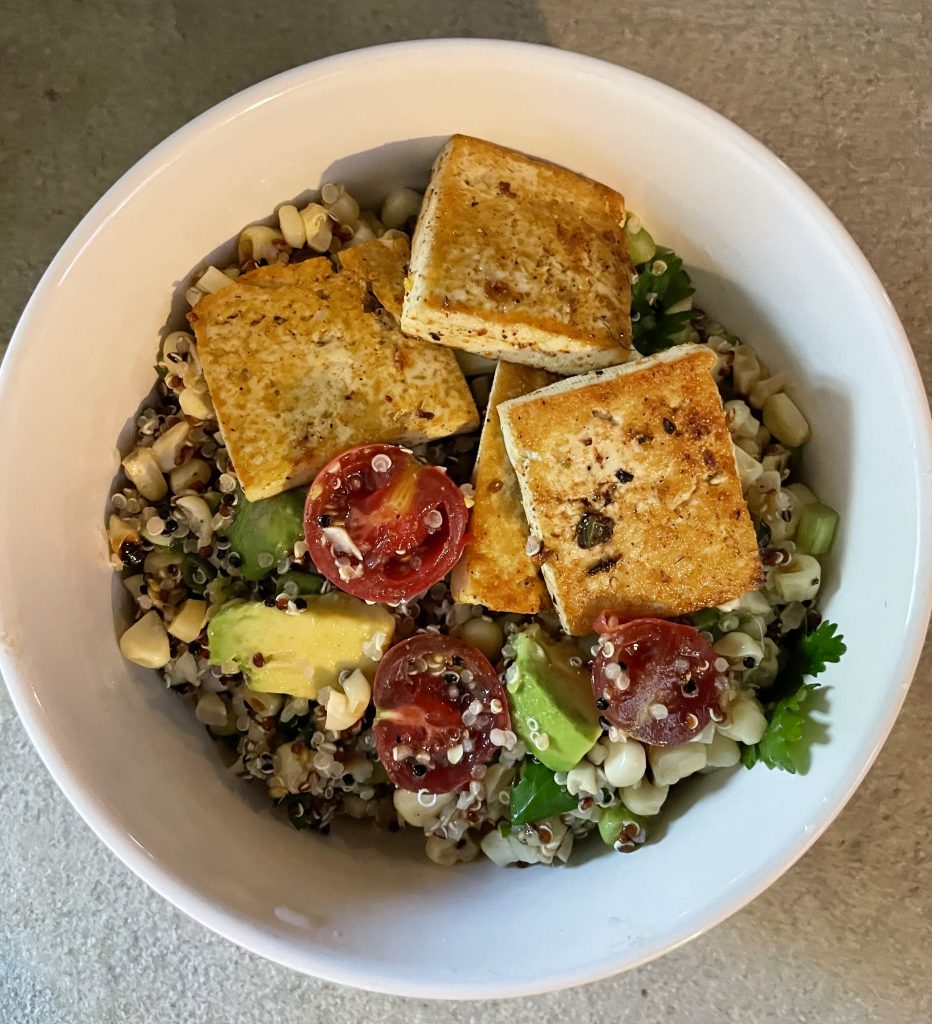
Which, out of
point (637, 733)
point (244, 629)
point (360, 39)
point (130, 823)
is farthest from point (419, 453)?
point (360, 39)

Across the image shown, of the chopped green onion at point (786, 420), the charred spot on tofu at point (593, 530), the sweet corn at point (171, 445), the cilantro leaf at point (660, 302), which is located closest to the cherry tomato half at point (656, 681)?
the charred spot on tofu at point (593, 530)

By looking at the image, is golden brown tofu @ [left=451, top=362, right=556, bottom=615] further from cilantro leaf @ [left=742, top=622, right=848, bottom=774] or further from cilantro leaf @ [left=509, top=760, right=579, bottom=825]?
cilantro leaf @ [left=742, top=622, right=848, bottom=774]

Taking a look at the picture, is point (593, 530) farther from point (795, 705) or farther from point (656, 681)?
point (795, 705)

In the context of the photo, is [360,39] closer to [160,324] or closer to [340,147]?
[340,147]

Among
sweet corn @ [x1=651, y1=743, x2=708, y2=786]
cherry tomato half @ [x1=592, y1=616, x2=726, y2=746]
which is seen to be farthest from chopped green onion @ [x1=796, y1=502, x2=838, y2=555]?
sweet corn @ [x1=651, y1=743, x2=708, y2=786]

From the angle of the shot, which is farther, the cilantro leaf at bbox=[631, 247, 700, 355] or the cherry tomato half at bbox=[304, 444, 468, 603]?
the cilantro leaf at bbox=[631, 247, 700, 355]

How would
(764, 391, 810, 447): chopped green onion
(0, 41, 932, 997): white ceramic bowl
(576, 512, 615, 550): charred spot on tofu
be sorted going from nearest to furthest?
(0, 41, 932, 997): white ceramic bowl < (576, 512, 615, 550): charred spot on tofu < (764, 391, 810, 447): chopped green onion

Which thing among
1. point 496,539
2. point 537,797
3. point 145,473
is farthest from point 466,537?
point 145,473
